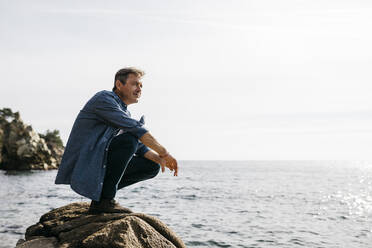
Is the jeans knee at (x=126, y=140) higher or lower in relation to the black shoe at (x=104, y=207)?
higher

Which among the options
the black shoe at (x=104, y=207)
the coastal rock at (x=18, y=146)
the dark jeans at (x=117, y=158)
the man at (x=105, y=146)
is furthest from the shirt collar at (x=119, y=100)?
the coastal rock at (x=18, y=146)

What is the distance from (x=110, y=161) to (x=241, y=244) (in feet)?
24.6

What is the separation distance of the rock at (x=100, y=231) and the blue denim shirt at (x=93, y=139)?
1.29ft

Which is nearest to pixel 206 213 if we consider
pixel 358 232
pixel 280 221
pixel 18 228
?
pixel 280 221

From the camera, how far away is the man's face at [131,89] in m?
4.40

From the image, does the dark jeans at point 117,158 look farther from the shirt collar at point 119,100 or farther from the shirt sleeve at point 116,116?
the shirt collar at point 119,100

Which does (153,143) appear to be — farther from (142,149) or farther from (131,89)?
(131,89)

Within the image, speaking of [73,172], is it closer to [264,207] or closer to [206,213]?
[206,213]

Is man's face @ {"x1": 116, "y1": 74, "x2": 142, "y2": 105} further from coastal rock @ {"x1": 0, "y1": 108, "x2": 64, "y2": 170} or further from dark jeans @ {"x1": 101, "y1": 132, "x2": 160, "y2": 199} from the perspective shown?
coastal rock @ {"x1": 0, "y1": 108, "x2": 64, "y2": 170}

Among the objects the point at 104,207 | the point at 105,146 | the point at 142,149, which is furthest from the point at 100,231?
the point at 142,149

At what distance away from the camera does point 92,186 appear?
3.97 metres

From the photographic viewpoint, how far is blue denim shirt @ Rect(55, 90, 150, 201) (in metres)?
3.98

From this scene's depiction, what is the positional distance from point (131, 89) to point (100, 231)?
1793mm

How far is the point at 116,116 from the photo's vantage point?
4023mm
